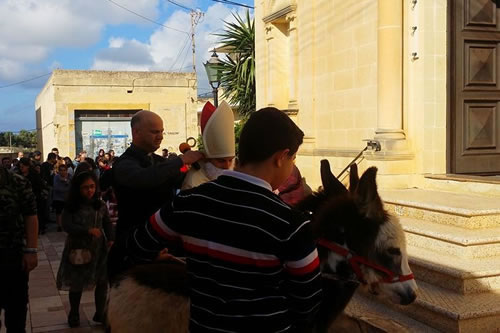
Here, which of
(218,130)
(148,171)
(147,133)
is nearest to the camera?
(218,130)

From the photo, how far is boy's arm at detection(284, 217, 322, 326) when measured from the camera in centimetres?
171

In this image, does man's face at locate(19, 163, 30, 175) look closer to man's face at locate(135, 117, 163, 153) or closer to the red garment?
the red garment

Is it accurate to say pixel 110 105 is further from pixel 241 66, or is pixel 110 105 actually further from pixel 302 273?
pixel 302 273

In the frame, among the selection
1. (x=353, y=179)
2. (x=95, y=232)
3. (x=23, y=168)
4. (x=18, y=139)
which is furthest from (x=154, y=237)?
(x=18, y=139)

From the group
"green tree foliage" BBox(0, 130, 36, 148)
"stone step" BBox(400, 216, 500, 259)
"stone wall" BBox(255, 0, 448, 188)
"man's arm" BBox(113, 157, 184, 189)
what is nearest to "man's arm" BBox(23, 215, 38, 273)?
"man's arm" BBox(113, 157, 184, 189)

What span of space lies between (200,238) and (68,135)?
3058 centimetres

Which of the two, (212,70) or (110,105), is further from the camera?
(110,105)

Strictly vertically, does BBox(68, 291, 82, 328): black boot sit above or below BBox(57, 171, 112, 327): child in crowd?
below

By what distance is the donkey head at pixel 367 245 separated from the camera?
2.18m

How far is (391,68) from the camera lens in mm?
8305

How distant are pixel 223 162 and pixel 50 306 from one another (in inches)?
206

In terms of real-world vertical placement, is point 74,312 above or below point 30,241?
below

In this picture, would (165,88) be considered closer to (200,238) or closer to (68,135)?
(68,135)

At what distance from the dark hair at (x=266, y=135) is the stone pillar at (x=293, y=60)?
31.7 ft
